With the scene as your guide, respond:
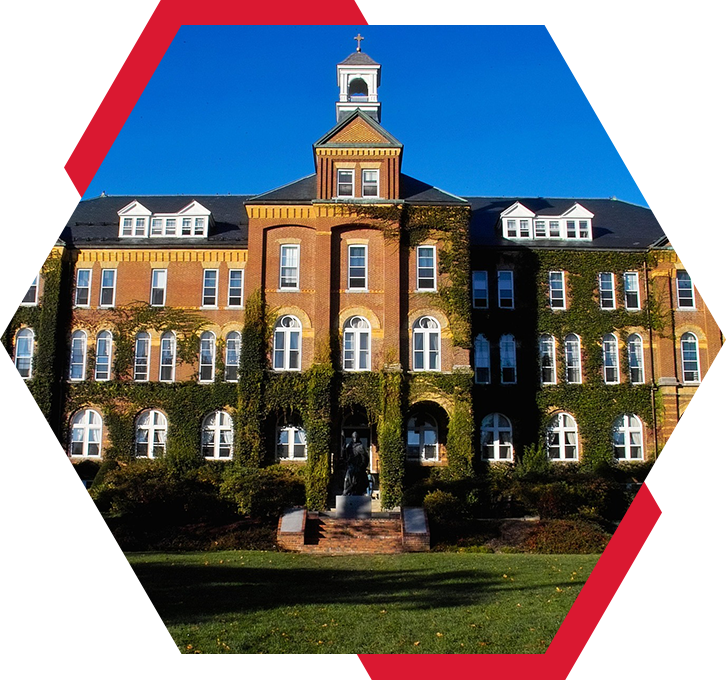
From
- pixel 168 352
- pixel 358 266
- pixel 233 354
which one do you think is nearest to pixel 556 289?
pixel 358 266

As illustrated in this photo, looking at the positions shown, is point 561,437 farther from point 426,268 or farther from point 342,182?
point 342,182

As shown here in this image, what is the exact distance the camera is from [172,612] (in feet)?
27.3

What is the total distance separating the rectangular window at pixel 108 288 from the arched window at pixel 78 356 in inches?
19.0

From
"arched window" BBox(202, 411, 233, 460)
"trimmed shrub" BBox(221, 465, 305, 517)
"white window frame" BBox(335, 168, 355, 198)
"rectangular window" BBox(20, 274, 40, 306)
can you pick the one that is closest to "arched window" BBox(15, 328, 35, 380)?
"rectangular window" BBox(20, 274, 40, 306)

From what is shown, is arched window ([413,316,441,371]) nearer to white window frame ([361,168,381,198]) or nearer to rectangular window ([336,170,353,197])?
white window frame ([361,168,381,198])

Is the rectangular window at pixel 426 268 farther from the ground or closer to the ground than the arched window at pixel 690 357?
farther from the ground

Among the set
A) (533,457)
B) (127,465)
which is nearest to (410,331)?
(533,457)

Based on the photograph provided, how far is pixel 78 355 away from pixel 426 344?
4696 millimetres

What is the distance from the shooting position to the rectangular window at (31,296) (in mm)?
8922

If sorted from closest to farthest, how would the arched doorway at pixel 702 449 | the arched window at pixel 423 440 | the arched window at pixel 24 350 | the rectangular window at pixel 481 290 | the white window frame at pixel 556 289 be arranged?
the arched doorway at pixel 702 449
the arched window at pixel 24 350
the arched window at pixel 423 440
the rectangular window at pixel 481 290
the white window frame at pixel 556 289

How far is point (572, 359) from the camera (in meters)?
12.2

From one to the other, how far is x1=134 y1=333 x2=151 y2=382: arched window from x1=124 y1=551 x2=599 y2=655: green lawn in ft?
7.58

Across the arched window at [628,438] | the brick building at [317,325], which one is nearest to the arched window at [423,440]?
the brick building at [317,325]

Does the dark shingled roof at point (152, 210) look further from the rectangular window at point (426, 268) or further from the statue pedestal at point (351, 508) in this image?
the statue pedestal at point (351, 508)
